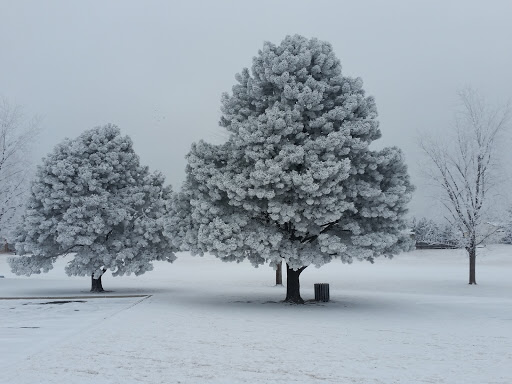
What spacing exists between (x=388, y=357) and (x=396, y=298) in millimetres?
15875

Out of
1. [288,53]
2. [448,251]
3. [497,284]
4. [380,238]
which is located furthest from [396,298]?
[448,251]

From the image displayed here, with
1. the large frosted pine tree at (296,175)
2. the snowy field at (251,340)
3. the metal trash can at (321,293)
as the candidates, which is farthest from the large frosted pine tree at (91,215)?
the metal trash can at (321,293)

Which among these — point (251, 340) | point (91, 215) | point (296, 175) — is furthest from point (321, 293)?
point (91, 215)

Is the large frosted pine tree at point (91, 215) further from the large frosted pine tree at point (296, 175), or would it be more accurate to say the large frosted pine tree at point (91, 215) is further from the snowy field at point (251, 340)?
the large frosted pine tree at point (296, 175)

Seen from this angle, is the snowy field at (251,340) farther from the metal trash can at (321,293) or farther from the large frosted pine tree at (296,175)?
the large frosted pine tree at (296,175)

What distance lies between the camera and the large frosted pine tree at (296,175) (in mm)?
19859

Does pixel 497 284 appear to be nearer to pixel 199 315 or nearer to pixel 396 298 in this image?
pixel 396 298

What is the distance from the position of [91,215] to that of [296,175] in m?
11.5

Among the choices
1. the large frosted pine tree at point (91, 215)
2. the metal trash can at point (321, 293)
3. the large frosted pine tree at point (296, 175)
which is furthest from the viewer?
the large frosted pine tree at point (91, 215)

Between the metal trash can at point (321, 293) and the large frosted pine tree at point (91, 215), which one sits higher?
the large frosted pine tree at point (91, 215)

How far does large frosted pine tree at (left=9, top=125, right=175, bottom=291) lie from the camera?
83.6ft

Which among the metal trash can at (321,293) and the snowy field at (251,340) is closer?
the snowy field at (251,340)

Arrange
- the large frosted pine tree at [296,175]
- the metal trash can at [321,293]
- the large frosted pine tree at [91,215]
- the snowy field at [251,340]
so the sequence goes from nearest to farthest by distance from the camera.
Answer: the snowy field at [251,340], the large frosted pine tree at [296,175], the metal trash can at [321,293], the large frosted pine tree at [91,215]

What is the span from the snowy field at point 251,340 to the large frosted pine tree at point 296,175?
265 centimetres
